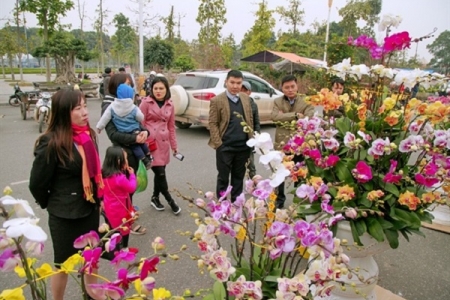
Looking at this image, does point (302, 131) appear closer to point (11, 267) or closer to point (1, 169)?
point (11, 267)

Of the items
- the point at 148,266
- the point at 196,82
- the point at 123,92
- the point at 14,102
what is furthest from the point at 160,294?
the point at 14,102

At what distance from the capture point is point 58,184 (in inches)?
77.6

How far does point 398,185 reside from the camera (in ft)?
5.82

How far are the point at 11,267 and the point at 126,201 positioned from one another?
2.10 meters

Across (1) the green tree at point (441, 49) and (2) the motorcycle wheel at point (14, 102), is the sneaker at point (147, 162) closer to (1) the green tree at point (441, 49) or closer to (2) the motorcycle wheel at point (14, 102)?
(2) the motorcycle wheel at point (14, 102)

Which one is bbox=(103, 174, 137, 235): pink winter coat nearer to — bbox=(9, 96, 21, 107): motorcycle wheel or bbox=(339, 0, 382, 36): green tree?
bbox=(9, 96, 21, 107): motorcycle wheel

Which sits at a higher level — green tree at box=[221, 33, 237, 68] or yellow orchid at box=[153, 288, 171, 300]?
green tree at box=[221, 33, 237, 68]

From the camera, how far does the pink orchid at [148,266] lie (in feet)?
2.53

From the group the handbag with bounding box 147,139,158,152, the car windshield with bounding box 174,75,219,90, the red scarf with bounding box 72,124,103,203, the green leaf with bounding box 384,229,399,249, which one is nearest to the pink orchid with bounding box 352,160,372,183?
the green leaf with bounding box 384,229,399,249

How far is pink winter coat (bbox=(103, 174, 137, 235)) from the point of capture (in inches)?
105

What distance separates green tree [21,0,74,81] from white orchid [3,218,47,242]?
15.0 m

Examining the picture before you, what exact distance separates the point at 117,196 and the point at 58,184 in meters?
0.73

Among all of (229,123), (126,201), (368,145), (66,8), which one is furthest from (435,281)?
(66,8)

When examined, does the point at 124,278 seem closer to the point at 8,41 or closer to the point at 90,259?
the point at 90,259
